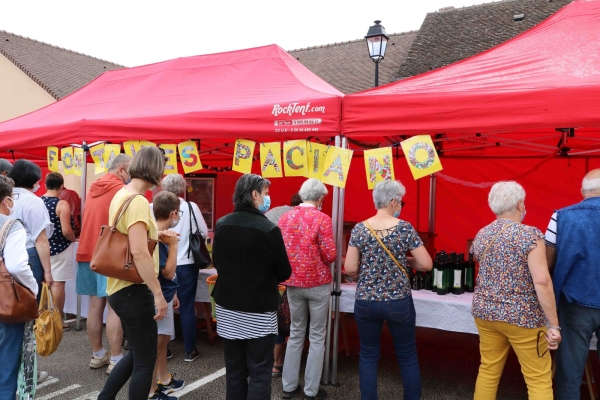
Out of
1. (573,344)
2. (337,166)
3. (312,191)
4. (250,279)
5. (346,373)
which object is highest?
(337,166)

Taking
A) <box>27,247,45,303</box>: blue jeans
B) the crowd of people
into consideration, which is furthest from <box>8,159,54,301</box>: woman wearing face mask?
the crowd of people

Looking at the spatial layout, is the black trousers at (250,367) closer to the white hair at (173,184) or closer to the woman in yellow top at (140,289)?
the woman in yellow top at (140,289)

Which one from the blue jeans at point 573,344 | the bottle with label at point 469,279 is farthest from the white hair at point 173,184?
the blue jeans at point 573,344

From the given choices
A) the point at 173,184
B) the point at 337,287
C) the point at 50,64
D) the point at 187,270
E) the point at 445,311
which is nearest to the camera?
the point at 445,311

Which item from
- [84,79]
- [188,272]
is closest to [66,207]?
[188,272]

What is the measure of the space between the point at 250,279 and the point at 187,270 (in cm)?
192

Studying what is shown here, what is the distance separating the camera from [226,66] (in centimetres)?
541

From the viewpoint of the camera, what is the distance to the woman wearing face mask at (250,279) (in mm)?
2467

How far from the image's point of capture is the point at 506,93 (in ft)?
10.2

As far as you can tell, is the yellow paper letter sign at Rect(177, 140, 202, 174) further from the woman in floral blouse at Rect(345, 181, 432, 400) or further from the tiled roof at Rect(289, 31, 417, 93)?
the tiled roof at Rect(289, 31, 417, 93)

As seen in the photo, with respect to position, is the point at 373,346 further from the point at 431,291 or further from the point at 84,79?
the point at 84,79

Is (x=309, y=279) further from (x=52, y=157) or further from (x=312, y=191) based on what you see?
(x=52, y=157)

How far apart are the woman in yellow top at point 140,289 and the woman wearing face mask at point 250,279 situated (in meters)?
0.35

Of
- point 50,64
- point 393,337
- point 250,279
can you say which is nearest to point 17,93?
point 50,64
